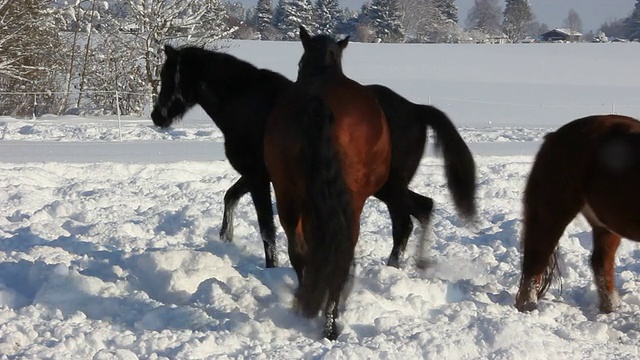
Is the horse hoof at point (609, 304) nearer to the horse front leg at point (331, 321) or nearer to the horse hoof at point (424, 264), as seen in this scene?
the horse hoof at point (424, 264)

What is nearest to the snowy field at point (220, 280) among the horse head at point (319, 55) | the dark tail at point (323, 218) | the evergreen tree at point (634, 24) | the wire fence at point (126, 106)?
the dark tail at point (323, 218)

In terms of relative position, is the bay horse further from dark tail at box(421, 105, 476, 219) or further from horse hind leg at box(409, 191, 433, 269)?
horse hind leg at box(409, 191, 433, 269)

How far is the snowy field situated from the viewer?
3275 millimetres

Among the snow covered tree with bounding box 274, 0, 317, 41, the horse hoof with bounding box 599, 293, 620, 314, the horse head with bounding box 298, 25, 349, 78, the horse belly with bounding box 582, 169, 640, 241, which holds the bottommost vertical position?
the horse hoof with bounding box 599, 293, 620, 314

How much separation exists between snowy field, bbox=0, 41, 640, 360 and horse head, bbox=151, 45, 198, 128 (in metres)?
1.13

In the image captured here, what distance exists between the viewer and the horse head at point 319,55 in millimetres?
3902

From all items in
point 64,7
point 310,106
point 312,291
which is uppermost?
point 64,7

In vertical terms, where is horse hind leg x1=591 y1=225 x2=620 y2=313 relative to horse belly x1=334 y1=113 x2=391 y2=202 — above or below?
below

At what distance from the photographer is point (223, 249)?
218 inches

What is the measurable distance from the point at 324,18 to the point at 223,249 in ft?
156

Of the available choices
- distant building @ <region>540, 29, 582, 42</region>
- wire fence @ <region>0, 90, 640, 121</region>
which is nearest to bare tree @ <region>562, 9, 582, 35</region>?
distant building @ <region>540, 29, 582, 42</region>

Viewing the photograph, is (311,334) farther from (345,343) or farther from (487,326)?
(487,326)

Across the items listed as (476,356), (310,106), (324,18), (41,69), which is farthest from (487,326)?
(324,18)

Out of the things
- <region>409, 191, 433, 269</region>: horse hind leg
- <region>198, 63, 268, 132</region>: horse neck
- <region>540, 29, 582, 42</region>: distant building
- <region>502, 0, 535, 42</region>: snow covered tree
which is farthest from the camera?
<region>540, 29, 582, 42</region>: distant building
